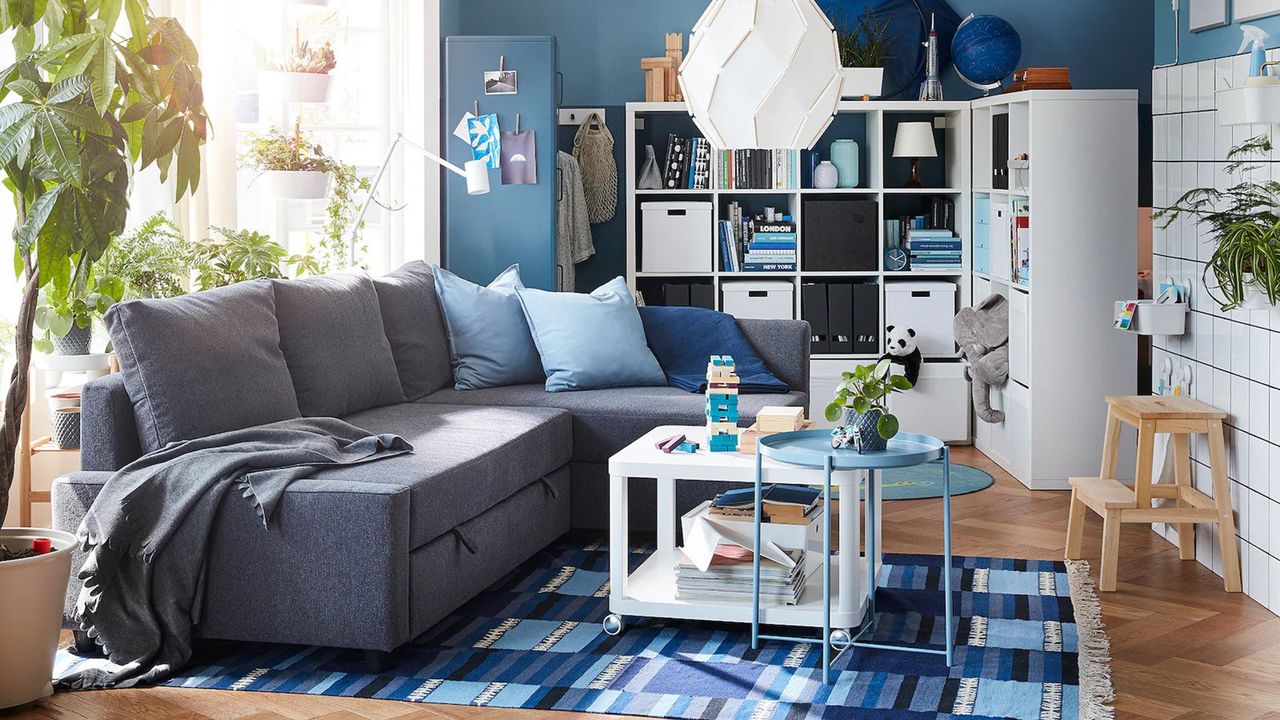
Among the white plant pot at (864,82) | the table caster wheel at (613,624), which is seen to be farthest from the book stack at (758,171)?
the table caster wheel at (613,624)

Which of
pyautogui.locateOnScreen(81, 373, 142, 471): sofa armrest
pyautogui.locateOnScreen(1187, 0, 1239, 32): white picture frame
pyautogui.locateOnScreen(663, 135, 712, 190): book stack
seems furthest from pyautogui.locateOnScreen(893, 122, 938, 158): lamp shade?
pyautogui.locateOnScreen(81, 373, 142, 471): sofa armrest

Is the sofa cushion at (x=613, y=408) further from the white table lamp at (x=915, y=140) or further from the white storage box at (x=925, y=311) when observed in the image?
the white table lamp at (x=915, y=140)

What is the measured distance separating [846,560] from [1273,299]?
1.32 meters

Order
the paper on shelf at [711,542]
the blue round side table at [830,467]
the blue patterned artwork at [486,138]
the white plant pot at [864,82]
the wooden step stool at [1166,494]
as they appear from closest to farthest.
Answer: the blue round side table at [830,467], the paper on shelf at [711,542], the wooden step stool at [1166,494], the blue patterned artwork at [486,138], the white plant pot at [864,82]

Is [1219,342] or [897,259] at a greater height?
[897,259]

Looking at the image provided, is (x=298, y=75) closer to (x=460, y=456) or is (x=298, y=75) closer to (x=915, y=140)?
(x=460, y=456)

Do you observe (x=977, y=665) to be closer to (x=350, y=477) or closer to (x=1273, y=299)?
(x=1273, y=299)

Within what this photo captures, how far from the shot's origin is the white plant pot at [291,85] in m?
4.62

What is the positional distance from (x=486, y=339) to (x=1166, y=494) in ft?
7.84

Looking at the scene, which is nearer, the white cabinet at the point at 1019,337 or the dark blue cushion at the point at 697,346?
the dark blue cushion at the point at 697,346

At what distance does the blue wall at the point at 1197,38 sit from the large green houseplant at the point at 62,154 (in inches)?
114

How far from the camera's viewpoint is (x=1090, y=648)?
337 centimetres

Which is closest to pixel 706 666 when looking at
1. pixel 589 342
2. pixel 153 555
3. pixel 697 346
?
pixel 153 555

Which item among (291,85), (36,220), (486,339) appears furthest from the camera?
(486,339)
